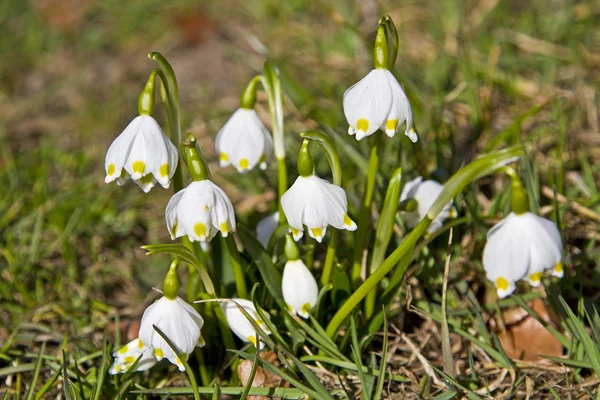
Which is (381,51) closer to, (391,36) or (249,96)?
(391,36)

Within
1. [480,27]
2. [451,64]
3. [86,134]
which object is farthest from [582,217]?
[86,134]

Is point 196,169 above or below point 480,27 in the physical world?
below

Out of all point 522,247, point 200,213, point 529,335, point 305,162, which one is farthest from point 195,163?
point 529,335

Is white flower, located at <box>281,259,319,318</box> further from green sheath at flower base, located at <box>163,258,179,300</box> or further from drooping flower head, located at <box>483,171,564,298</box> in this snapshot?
drooping flower head, located at <box>483,171,564,298</box>

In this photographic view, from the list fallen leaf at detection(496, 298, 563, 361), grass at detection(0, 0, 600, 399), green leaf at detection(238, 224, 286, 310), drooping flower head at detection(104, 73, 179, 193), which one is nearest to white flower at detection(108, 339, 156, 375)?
grass at detection(0, 0, 600, 399)

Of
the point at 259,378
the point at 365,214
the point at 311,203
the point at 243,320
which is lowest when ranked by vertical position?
the point at 259,378

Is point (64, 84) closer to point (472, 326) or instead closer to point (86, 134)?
point (86, 134)
